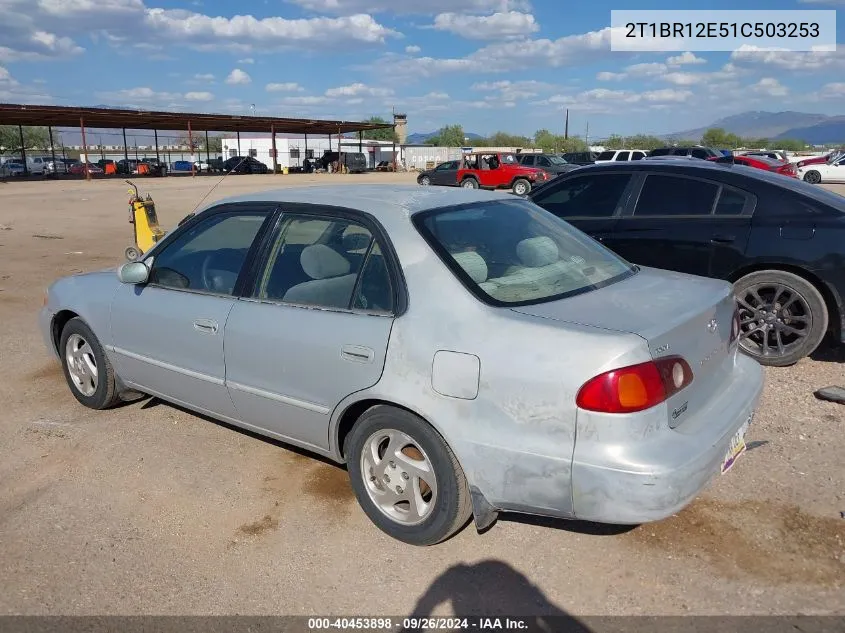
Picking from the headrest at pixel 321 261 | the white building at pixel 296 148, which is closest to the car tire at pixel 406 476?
the headrest at pixel 321 261

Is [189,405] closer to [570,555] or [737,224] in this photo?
[570,555]

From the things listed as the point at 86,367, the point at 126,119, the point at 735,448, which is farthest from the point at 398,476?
the point at 126,119

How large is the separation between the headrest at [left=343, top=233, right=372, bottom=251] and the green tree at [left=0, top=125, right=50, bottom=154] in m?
83.7

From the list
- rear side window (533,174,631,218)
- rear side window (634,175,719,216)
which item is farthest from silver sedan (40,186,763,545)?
rear side window (533,174,631,218)

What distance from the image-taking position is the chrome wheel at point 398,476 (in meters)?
3.07

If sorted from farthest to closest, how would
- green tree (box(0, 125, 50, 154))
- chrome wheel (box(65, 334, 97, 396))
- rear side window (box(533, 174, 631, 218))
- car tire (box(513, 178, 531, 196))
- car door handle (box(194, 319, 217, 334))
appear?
green tree (box(0, 125, 50, 154))
car tire (box(513, 178, 531, 196))
rear side window (box(533, 174, 631, 218))
chrome wheel (box(65, 334, 97, 396))
car door handle (box(194, 319, 217, 334))

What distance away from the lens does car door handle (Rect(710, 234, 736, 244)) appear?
5.49m

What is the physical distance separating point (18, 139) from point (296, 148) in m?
42.0

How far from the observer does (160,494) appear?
3.71 metres

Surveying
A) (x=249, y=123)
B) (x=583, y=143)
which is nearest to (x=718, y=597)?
(x=249, y=123)

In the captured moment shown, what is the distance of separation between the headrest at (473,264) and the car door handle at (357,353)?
1.85 feet

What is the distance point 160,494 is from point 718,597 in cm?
278

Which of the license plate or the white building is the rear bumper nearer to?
the license plate

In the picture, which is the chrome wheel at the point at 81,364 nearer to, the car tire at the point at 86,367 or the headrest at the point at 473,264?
the car tire at the point at 86,367
